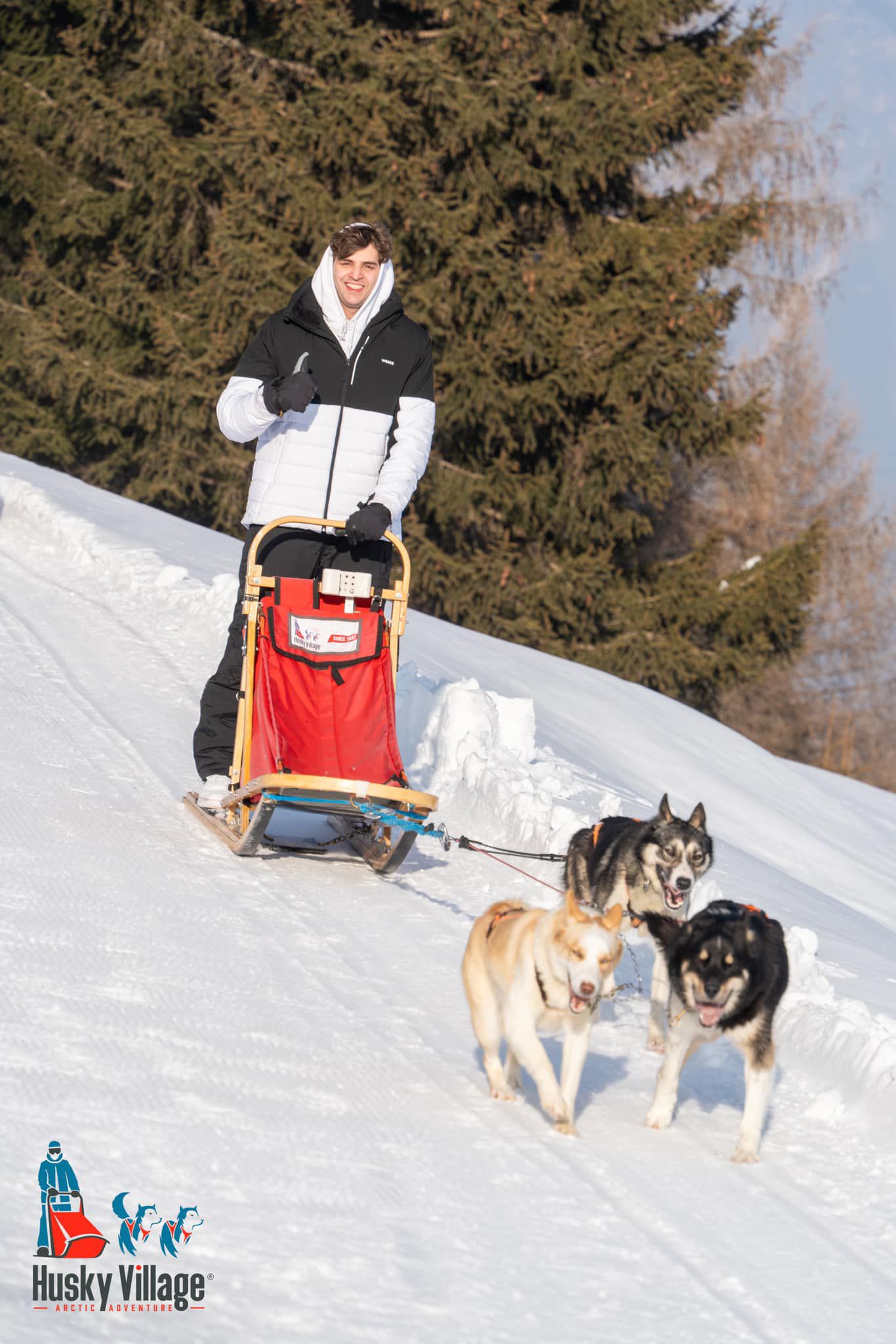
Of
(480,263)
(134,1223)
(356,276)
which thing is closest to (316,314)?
(356,276)

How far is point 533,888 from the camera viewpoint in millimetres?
6457

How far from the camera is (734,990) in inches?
158

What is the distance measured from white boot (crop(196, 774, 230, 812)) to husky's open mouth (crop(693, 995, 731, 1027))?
2.95m

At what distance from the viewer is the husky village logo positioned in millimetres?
3100

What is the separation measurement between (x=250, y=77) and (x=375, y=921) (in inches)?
656

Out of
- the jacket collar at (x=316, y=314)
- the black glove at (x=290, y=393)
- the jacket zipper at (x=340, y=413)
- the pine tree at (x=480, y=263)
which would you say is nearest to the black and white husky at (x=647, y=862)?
the jacket zipper at (x=340, y=413)

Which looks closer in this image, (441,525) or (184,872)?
(184,872)

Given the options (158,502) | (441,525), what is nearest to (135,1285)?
(441,525)

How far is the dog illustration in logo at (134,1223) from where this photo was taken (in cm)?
326

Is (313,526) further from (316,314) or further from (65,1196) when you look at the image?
(65,1196)

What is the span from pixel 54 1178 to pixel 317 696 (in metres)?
3.04

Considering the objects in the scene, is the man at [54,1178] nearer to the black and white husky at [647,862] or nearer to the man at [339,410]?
the black and white husky at [647,862]

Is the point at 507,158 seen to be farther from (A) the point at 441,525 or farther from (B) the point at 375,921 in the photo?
(B) the point at 375,921

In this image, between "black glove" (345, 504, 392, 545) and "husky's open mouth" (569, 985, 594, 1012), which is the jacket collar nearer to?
"black glove" (345, 504, 392, 545)
